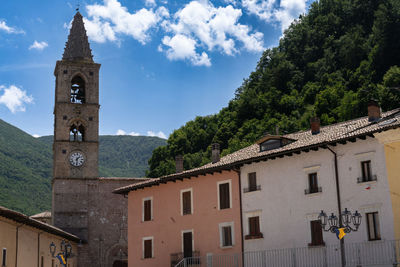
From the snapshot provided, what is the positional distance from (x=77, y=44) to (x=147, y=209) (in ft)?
75.5

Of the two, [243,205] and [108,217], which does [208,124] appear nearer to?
[108,217]

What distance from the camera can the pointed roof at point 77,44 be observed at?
52.6m

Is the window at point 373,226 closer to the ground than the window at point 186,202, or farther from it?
closer to the ground

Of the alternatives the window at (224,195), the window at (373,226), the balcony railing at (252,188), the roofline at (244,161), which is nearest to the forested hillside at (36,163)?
the roofline at (244,161)

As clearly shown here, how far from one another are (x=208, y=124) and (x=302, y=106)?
16599mm

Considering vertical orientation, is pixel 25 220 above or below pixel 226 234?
above

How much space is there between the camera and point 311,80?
78.0 m

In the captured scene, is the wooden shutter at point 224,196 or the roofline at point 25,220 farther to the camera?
the wooden shutter at point 224,196

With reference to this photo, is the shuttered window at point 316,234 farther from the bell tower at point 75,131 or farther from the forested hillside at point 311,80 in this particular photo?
the forested hillside at point 311,80

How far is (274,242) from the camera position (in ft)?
90.9

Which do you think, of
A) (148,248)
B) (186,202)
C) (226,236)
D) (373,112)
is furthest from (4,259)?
(373,112)

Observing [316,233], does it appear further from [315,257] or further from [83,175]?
[83,175]

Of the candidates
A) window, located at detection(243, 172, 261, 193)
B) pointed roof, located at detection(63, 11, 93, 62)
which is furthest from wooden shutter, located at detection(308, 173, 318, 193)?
pointed roof, located at detection(63, 11, 93, 62)

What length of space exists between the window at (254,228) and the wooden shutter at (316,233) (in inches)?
122
